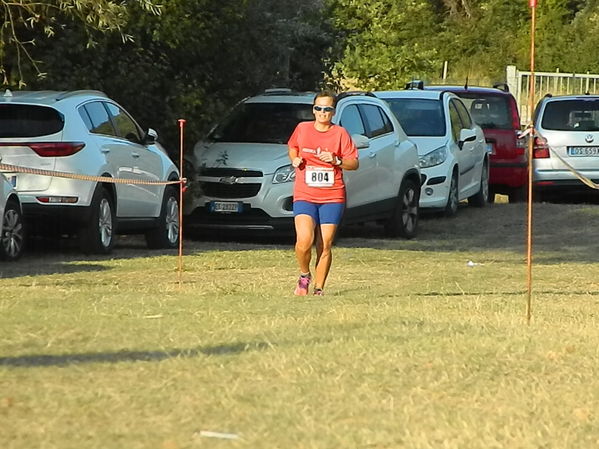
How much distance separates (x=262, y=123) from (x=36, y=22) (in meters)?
3.17

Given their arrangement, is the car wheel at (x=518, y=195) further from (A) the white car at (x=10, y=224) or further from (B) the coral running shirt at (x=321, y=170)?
(B) the coral running shirt at (x=321, y=170)

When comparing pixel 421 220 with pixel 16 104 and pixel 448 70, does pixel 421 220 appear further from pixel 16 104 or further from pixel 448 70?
pixel 448 70

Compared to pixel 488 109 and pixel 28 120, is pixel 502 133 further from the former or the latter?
pixel 28 120

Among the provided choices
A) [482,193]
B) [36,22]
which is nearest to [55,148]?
[36,22]

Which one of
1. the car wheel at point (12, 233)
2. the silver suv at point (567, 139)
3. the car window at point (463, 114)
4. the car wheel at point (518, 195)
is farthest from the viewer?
the car wheel at point (518, 195)

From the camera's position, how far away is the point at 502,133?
2530 cm

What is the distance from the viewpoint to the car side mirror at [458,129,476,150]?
22703mm

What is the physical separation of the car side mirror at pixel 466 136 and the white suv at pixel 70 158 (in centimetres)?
724

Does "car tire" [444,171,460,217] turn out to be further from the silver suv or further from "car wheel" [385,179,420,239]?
"car wheel" [385,179,420,239]

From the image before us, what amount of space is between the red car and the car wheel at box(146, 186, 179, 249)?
8206 mm

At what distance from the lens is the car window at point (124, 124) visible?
1670cm

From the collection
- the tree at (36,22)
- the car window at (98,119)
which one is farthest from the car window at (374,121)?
the car window at (98,119)

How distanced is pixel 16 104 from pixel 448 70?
116 feet

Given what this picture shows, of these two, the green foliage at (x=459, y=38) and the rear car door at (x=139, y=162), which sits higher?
the green foliage at (x=459, y=38)
